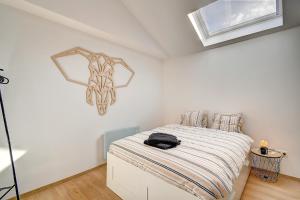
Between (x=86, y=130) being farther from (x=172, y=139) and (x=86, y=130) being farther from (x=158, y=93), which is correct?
(x=158, y=93)

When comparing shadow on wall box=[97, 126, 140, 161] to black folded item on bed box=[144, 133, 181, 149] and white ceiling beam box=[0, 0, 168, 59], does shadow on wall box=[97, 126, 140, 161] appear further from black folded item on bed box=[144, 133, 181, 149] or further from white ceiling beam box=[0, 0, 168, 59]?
white ceiling beam box=[0, 0, 168, 59]

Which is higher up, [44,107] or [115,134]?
[44,107]

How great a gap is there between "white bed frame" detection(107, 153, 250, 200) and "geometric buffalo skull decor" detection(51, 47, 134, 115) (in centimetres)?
101

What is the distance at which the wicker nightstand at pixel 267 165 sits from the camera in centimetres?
222

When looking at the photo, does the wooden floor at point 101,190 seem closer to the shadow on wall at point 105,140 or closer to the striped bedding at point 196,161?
the shadow on wall at point 105,140

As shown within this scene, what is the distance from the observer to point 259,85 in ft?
8.27

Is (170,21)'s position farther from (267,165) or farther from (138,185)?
(267,165)

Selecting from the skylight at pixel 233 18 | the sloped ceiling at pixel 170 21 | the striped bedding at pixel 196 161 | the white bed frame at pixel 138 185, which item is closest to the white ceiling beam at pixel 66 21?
the sloped ceiling at pixel 170 21

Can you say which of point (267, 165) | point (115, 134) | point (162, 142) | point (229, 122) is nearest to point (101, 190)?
point (115, 134)

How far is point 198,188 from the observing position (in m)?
1.15

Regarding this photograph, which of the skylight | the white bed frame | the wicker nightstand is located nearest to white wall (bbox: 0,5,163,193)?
the white bed frame

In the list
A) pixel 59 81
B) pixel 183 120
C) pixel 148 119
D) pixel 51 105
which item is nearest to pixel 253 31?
pixel 183 120

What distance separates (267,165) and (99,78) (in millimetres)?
3128

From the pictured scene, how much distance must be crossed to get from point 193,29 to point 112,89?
6.19ft
